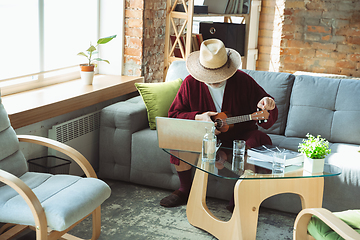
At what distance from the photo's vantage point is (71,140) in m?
2.89

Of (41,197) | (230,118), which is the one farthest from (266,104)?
(41,197)

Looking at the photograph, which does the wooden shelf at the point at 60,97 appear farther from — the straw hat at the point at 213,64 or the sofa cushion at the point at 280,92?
the sofa cushion at the point at 280,92

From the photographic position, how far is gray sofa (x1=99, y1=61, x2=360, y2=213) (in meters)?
2.86

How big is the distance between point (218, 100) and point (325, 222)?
4.08 ft

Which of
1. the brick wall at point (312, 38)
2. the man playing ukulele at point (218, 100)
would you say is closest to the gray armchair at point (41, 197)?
the man playing ukulele at point (218, 100)

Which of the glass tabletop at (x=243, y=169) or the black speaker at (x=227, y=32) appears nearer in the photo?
the glass tabletop at (x=243, y=169)

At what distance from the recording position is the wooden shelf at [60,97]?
2.44 metres

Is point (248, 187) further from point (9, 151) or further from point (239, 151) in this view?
point (9, 151)

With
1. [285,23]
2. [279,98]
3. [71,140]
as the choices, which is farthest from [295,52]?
[71,140]

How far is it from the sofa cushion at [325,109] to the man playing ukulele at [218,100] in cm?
51

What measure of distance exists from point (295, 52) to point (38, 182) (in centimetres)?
341

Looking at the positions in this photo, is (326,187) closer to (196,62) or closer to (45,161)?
(196,62)

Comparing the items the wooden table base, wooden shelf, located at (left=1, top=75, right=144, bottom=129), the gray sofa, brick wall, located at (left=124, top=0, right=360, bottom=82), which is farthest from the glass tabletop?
brick wall, located at (left=124, top=0, right=360, bottom=82)

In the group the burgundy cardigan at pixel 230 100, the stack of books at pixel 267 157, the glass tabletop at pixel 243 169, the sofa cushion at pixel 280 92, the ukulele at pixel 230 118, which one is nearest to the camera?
the glass tabletop at pixel 243 169
